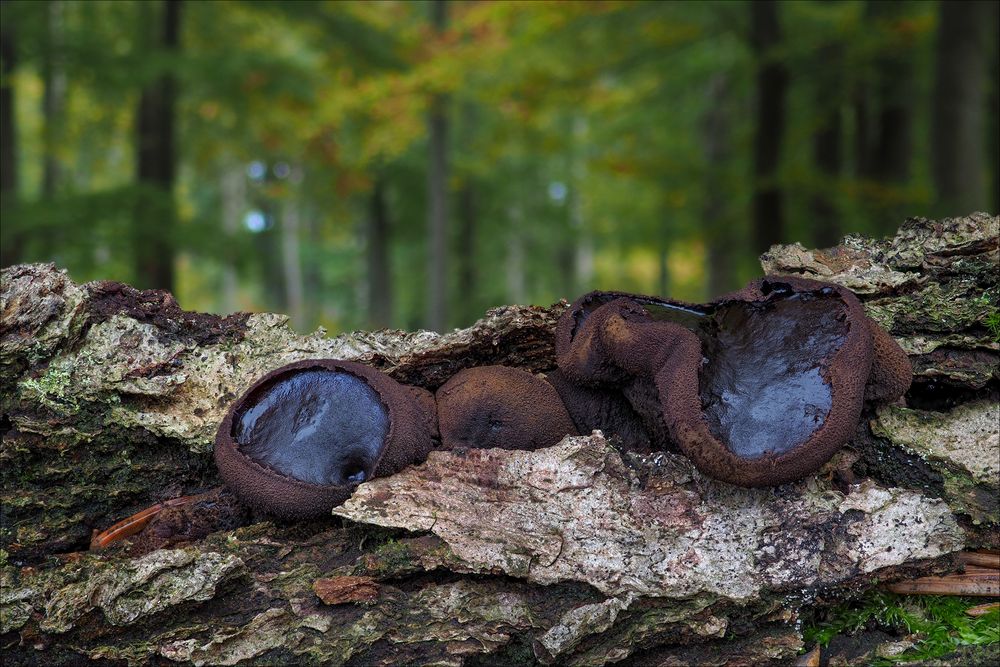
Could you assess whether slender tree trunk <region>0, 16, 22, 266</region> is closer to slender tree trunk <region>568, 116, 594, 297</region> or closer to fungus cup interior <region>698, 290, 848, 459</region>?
fungus cup interior <region>698, 290, 848, 459</region>

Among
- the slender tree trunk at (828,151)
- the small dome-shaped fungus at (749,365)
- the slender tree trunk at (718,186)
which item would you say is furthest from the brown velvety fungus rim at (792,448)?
the slender tree trunk at (718,186)

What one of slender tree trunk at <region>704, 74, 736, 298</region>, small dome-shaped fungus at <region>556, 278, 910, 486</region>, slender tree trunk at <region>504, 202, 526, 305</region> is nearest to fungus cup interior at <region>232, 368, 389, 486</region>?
small dome-shaped fungus at <region>556, 278, 910, 486</region>

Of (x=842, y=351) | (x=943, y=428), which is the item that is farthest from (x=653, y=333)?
(x=943, y=428)

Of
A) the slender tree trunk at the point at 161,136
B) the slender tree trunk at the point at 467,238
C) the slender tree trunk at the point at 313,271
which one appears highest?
the slender tree trunk at the point at 161,136

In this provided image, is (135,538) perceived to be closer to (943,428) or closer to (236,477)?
(236,477)

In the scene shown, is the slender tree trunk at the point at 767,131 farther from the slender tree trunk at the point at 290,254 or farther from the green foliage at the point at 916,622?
the slender tree trunk at the point at 290,254

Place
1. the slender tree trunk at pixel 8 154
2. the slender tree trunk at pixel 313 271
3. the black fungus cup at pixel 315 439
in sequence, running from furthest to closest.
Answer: the slender tree trunk at pixel 313 271 → the slender tree trunk at pixel 8 154 → the black fungus cup at pixel 315 439
